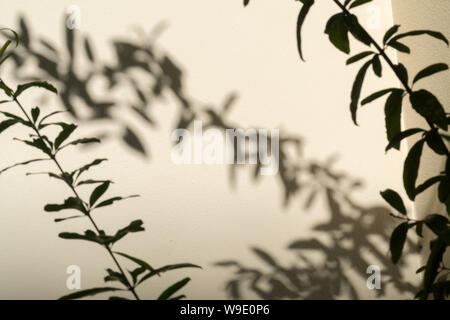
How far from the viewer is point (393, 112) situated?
1370mm

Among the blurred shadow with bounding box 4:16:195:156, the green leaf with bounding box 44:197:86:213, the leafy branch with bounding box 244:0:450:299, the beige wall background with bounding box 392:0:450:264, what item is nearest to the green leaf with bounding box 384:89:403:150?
the leafy branch with bounding box 244:0:450:299

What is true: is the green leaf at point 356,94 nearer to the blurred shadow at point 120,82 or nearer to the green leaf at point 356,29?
the green leaf at point 356,29

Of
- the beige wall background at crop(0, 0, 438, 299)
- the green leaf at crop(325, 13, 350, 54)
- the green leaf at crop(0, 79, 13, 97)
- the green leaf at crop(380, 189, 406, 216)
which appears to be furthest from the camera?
the beige wall background at crop(0, 0, 438, 299)

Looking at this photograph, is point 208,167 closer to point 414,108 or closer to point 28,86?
point 28,86

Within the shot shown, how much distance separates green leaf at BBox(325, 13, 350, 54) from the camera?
4.51 feet

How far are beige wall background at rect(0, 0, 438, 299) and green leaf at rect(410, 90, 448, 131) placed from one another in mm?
971

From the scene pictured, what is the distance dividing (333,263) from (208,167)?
702 mm

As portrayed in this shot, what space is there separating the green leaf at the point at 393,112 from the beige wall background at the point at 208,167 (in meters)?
0.87

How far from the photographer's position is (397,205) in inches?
59.4

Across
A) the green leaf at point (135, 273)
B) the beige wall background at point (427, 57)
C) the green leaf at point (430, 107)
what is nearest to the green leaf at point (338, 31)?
the green leaf at point (430, 107)

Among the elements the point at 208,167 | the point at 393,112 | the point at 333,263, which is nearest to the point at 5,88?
the point at 208,167

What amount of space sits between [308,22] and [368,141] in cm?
60

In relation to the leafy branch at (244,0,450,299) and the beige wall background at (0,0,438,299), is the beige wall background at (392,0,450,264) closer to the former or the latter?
the beige wall background at (0,0,438,299)
